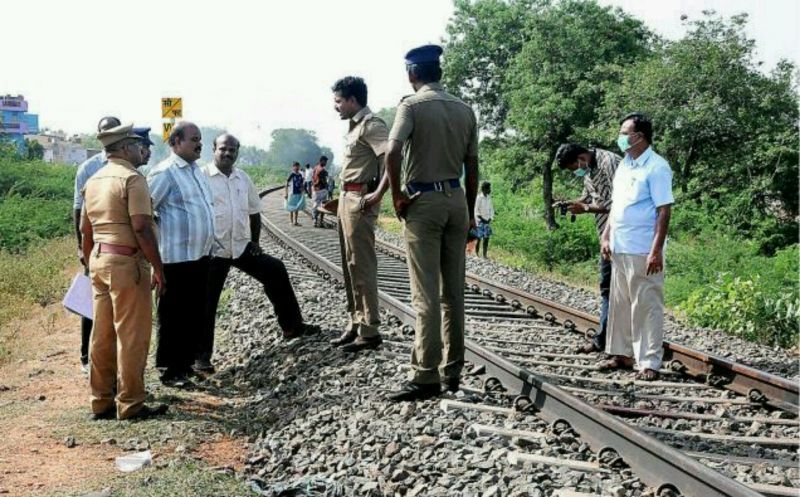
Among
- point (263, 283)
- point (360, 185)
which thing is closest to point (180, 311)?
point (263, 283)

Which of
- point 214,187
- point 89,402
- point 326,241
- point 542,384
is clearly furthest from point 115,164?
point 326,241

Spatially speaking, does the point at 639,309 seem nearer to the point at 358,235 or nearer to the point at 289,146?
the point at 358,235

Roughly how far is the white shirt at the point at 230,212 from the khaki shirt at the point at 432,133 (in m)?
2.16

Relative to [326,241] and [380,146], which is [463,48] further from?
[380,146]

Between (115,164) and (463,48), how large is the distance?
3242 centimetres

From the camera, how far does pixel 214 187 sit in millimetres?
6648

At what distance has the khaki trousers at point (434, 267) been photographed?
15.8 ft

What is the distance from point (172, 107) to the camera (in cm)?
1488

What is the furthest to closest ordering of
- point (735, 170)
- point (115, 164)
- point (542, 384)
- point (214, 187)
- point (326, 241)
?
point (735, 170)
point (326, 241)
point (214, 187)
point (115, 164)
point (542, 384)

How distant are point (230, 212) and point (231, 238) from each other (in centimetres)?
22

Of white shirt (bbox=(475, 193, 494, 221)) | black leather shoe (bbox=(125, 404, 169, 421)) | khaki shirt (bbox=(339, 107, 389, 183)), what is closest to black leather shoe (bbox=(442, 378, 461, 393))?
khaki shirt (bbox=(339, 107, 389, 183))

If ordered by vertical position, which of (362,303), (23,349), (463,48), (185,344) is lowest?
(23,349)

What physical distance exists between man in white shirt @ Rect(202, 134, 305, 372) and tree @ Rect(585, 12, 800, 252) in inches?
592

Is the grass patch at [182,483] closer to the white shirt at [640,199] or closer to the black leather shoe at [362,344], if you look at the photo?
the black leather shoe at [362,344]
